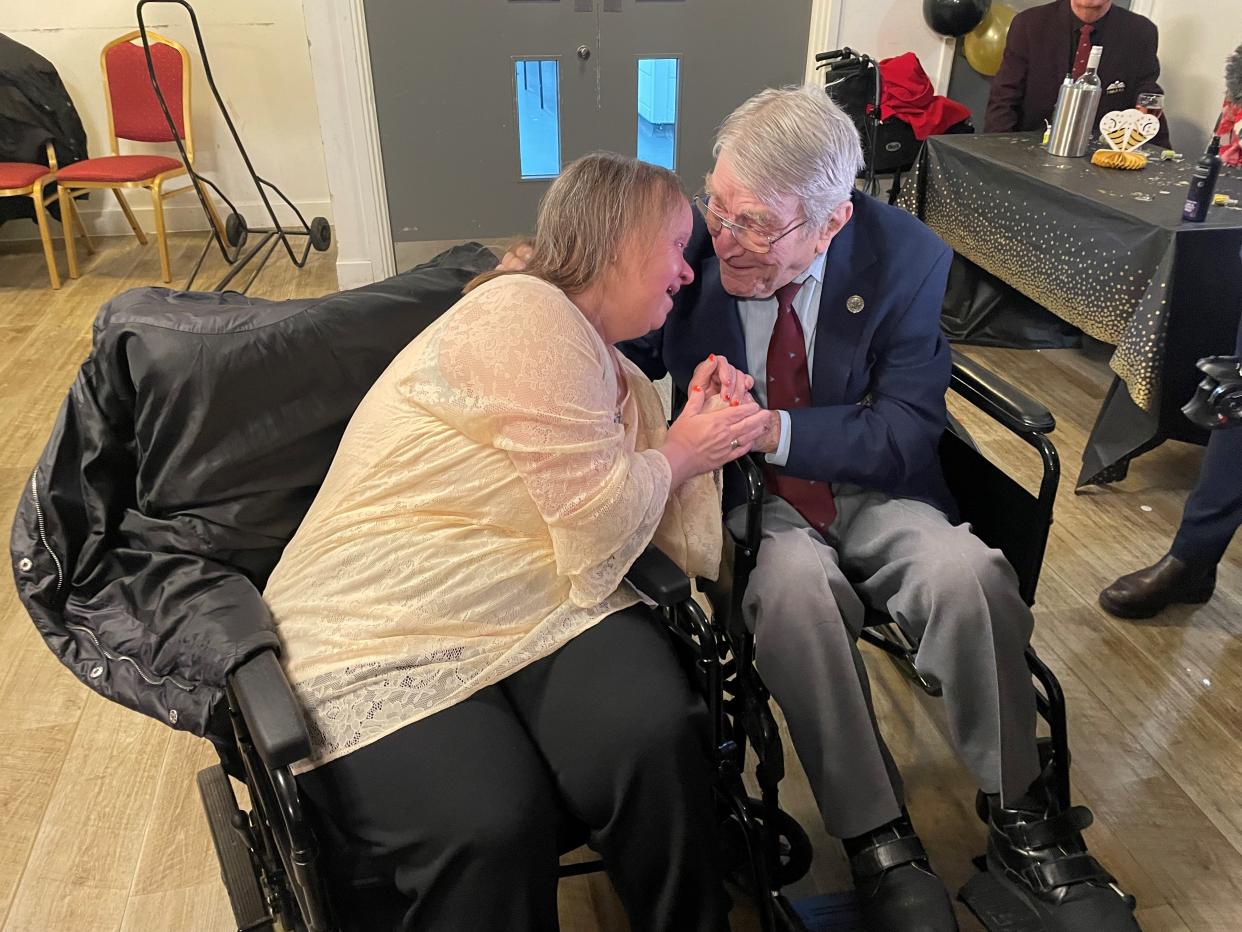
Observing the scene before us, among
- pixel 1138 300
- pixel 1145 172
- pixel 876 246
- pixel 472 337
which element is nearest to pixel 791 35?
pixel 1145 172

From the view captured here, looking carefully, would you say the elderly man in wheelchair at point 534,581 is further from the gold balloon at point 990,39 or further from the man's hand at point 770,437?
the gold balloon at point 990,39

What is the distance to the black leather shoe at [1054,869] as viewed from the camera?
1356mm

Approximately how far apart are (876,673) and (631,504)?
3.30ft

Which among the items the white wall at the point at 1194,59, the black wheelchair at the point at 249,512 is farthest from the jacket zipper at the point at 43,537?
the white wall at the point at 1194,59

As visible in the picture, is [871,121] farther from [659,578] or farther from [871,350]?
[659,578]

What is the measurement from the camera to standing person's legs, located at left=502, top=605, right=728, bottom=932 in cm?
121

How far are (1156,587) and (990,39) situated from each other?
294 cm

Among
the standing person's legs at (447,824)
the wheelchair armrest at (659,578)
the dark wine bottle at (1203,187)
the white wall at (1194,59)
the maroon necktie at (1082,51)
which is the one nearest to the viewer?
the standing person's legs at (447,824)

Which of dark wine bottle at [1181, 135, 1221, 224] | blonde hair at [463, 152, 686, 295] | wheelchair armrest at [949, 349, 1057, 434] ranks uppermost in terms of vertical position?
blonde hair at [463, 152, 686, 295]

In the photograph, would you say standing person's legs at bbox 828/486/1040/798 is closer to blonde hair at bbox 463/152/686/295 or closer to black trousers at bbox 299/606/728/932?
black trousers at bbox 299/606/728/932

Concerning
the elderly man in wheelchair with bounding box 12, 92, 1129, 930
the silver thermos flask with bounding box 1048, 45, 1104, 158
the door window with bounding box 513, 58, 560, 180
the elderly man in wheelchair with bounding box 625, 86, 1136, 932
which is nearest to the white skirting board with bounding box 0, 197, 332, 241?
the door window with bounding box 513, 58, 560, 180

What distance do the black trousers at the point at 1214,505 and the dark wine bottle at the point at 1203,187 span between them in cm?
51

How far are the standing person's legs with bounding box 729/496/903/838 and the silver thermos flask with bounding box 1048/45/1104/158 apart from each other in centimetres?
227

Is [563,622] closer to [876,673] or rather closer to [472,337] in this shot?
[472,337]
